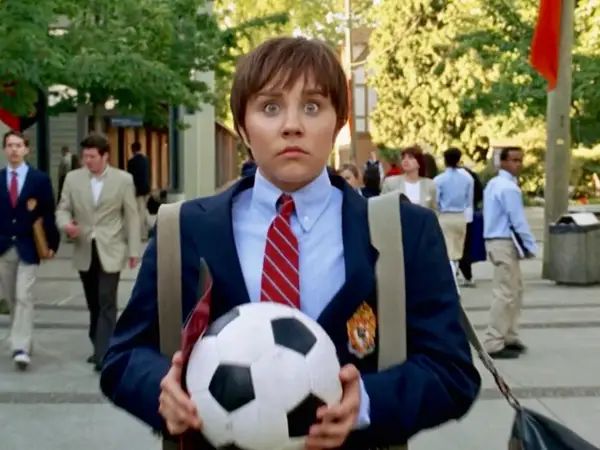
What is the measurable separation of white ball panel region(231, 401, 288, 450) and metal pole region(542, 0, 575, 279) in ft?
45.5

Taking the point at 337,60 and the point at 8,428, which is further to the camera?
the point at 8,428

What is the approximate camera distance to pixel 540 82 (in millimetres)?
17594

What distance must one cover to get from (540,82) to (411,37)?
30.7 meters

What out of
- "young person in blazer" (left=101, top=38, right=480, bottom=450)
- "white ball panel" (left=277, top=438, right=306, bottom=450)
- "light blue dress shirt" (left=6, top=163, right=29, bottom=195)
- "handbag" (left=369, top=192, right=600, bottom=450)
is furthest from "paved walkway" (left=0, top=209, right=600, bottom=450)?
"white ball panel" (left=277, top=438, right=306, bottom=450)

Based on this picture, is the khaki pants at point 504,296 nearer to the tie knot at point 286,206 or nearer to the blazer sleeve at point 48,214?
the blazer sleeve at point 48,214

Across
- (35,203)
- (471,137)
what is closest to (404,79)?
(471,137)

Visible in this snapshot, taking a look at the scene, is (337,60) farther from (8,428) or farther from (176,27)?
(176,27)

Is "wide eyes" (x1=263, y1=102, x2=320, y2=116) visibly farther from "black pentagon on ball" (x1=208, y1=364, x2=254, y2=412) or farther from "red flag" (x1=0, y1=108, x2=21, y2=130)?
"red flag" (x1=0, y1=108, x2=21, y2=130)

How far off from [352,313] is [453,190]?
482 inches

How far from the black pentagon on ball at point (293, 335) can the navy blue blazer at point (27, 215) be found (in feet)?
23.9

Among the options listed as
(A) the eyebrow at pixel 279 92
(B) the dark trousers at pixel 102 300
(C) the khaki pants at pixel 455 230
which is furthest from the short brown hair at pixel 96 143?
(A) the eyebrow at pixel 279 92

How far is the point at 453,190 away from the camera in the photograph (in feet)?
46.8

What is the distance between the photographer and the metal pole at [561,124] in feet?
50.5

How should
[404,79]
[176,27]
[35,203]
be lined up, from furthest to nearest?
1. [404,79]
2. [176,27]
3. [35,203]
